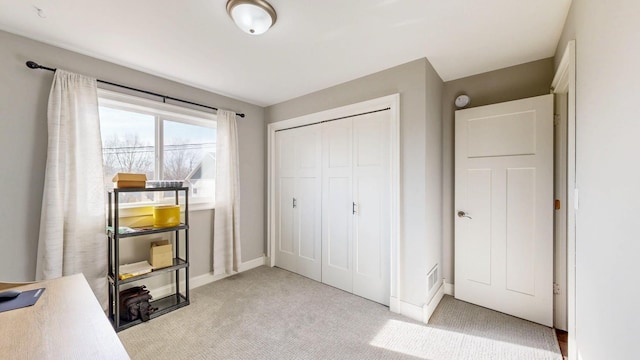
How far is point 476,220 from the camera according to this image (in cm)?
259

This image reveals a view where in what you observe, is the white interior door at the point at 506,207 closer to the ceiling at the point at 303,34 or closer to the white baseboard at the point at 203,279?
the ceiling at the point at 303,34

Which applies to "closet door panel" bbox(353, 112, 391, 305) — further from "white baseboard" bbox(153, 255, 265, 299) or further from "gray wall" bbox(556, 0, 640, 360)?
"white baseboard" bbox(153, 255, 265, 299)

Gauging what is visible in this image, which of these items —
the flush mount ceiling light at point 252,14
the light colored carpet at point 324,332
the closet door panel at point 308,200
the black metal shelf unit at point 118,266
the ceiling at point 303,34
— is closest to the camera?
the flush mount ceiling light at point 252,14

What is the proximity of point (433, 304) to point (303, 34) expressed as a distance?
2.72 meters

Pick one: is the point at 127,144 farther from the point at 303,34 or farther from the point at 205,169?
the point at 303,34

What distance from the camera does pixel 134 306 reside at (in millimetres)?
2270

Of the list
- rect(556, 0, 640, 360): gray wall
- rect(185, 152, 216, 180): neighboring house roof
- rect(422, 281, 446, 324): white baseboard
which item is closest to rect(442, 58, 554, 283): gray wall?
rect(422, 281, 446, 324): white baseboard

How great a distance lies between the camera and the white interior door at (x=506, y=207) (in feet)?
7.34

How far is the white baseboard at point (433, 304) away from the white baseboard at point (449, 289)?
0.10 ft

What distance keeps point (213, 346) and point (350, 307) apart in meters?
1.29

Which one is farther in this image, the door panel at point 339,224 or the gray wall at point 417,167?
Answer: the door panel at point 339,224

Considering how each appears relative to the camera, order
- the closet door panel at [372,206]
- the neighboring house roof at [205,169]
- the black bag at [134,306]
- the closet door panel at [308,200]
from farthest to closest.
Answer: the closet door panel at [308,200] → the neighboring house roof at [205,169] → the closet door panel at [372,206] → the black bag at [134,306]

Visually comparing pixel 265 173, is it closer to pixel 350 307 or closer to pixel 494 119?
pixel 350 307

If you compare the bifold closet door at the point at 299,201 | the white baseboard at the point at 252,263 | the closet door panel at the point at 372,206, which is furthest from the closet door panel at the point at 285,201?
the closet door panel at the point at 372,206
